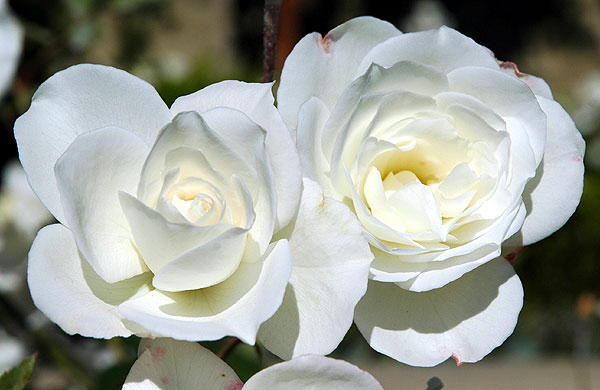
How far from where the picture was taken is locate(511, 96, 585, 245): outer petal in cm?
56

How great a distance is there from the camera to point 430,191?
1.85ft

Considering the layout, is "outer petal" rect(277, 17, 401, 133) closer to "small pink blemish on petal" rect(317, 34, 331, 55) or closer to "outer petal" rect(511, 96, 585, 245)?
"small pink blemish on petal" rect(317, 34, 331, 55)

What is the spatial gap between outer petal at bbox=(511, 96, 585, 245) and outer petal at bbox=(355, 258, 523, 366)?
0.13ft

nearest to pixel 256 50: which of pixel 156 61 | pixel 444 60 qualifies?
pixel 156 61

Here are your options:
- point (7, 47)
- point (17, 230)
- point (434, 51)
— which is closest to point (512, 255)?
point (434, 51)

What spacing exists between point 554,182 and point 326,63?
0.20 meters

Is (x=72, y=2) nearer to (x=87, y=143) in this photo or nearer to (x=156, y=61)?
(x=87, y=143)

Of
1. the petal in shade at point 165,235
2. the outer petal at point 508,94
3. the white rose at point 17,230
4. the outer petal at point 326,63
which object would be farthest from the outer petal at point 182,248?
the white rose at point 17,230

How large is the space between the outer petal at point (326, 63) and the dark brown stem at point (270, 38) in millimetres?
36

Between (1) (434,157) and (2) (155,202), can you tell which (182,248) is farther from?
(1) (434,157)

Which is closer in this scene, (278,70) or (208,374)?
(208,374)

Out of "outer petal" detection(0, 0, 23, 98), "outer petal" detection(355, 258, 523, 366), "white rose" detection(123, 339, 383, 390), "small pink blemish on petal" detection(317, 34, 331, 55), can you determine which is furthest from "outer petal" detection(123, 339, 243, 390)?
"outer petal" detection(0, 0, 23, 98)

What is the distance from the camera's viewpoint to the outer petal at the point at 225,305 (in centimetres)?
44

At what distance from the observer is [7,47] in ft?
2.90
